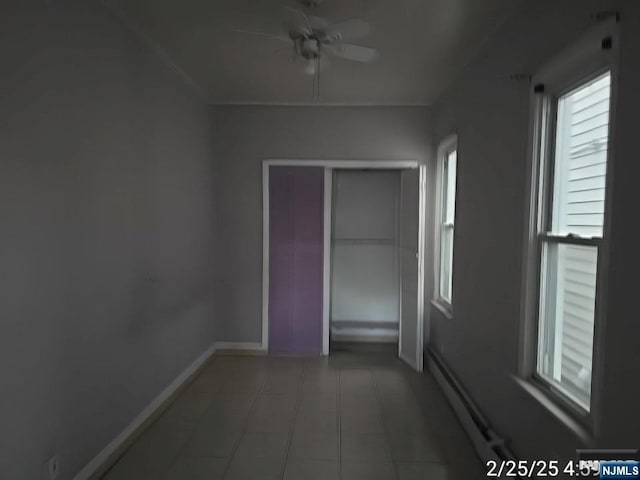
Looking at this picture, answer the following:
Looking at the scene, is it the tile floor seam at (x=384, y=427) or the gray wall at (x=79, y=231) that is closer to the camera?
the gray wall at (x=79, y=231)

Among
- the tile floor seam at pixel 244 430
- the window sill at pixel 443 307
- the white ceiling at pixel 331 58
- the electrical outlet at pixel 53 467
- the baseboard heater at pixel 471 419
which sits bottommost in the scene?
the tile floor seam at pixel 244 430

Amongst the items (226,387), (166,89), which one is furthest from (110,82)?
(226,387)

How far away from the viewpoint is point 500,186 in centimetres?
234

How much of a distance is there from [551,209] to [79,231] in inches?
98.4

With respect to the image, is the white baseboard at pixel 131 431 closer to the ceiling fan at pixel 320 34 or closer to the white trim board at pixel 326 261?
the white trim board at pixel 326 261

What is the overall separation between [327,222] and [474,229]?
6.10 ft

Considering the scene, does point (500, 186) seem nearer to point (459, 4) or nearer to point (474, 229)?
point (474, 229)

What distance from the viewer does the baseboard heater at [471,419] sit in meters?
2.18

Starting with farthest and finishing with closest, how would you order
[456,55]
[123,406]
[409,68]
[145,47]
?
[409,68] → [456,55] → [145,47] → [123,406]

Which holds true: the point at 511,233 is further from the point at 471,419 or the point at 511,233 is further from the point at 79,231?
the point at 79,231

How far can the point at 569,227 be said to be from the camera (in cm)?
180

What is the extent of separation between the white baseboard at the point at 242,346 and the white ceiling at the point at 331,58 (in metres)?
2.81

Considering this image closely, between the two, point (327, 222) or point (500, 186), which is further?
point (327, 222)

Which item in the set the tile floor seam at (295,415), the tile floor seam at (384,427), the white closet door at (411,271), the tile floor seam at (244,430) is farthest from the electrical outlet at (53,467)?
the white closet door at (411,271)
